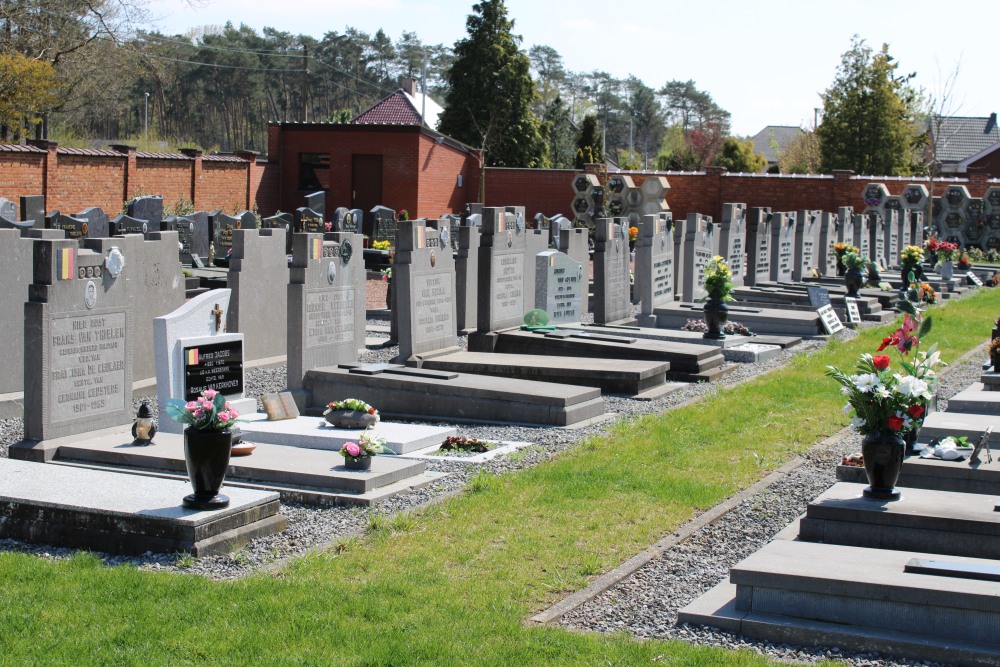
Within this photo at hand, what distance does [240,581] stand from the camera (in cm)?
578

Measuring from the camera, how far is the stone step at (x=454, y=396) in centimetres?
1048

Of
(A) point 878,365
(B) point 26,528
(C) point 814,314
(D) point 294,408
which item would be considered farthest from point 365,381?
(C) point 814,314

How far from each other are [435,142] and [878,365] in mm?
33705

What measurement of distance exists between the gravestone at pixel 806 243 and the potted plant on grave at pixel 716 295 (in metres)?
9.00

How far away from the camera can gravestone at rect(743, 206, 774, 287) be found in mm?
21938

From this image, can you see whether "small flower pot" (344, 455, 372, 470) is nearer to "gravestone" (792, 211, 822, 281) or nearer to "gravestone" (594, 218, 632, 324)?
"gravestone" (594, 218, 632, 324)

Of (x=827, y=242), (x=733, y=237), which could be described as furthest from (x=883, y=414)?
(x=827, y=242)

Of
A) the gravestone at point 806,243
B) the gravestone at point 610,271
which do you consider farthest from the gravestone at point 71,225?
the gravestone at point 806,243

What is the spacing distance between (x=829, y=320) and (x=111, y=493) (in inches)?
511

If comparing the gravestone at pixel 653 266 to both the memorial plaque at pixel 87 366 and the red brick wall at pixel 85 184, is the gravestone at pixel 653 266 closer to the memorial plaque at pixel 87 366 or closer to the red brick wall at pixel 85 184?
the memorial plaque at pixel 87 366

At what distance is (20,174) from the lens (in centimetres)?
2892

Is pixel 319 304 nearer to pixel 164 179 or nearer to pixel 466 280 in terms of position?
pixel 466 280

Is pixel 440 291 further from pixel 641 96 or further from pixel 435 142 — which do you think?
pixel 641 96

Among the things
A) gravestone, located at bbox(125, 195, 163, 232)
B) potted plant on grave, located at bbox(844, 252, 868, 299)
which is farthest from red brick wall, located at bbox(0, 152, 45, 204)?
potted plant on grave, located at bbox(844, 252, 868, 299)
